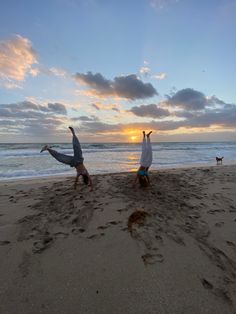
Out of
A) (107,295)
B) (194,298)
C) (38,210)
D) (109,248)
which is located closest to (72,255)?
(109,248)

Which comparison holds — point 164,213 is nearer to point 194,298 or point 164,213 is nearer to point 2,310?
point 194,298

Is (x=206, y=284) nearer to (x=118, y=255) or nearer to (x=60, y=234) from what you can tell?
(x=118, y=255)

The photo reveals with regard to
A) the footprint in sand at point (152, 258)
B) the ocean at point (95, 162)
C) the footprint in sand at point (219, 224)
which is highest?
the ocean at point (95, 162)

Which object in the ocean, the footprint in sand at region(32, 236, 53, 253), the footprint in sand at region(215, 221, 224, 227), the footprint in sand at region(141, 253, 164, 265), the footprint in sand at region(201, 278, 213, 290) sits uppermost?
the ocean

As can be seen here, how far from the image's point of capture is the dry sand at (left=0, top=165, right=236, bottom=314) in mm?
2197

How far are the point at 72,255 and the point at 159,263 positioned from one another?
1.27 m

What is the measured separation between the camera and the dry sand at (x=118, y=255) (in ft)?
7.21

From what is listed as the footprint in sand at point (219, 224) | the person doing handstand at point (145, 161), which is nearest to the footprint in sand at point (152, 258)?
the footprint in sand at point (219, 224)

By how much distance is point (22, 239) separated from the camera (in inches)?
132

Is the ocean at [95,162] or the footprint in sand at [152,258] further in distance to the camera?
the ocean at [95,162]

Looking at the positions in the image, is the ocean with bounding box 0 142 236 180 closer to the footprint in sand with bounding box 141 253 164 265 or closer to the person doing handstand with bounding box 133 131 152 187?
the person doing handstand with bounding box 133 131 152 187

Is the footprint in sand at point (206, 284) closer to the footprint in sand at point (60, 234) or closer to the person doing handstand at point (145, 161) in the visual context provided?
the footprint in sand at point (60, 234)

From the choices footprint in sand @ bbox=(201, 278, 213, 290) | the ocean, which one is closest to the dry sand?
footprint in sand @ bbox=(201, 278, 213, 290)

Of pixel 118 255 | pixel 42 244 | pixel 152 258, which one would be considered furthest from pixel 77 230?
pixel 152 258
